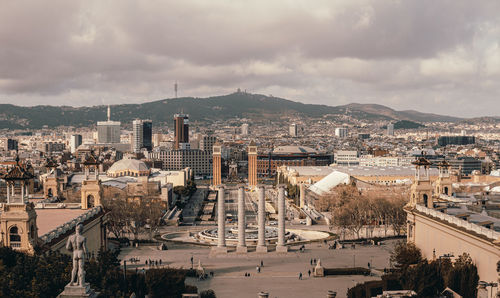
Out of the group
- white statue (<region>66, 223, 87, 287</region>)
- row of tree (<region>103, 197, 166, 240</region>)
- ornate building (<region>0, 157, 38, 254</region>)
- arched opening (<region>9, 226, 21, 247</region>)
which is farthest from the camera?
row of tree (<region>103, 197, 166, 240</region>)

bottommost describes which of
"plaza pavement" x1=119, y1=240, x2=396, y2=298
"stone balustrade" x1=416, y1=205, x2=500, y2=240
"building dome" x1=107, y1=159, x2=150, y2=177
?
"plaza pavement" x1=119, y1=240, x2=396, y2=298

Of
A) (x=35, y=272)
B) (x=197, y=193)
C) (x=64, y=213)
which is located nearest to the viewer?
(x=35, y=272)

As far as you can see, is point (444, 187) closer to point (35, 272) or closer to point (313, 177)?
point (35, 272)

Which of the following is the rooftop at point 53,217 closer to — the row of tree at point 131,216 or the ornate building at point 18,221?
the ornate building at point 18,221

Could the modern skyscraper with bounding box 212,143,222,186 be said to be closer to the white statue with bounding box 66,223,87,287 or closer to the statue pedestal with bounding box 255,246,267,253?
the statue pedestal with bounding box 255,246,267,253


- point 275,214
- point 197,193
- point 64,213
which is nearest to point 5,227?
point 64,213

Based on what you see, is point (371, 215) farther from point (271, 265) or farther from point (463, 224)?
point (463, 224)

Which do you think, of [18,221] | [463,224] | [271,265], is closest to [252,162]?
[271,265]

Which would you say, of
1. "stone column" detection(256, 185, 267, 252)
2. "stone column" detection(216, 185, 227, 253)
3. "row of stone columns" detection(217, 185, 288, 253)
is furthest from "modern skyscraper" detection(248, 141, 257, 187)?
"stone column" detection(216, 185, 227, 253)

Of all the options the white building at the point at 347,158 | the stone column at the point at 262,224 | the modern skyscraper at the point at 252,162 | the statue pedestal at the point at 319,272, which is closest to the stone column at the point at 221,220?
the stone column at the point at 262,224
